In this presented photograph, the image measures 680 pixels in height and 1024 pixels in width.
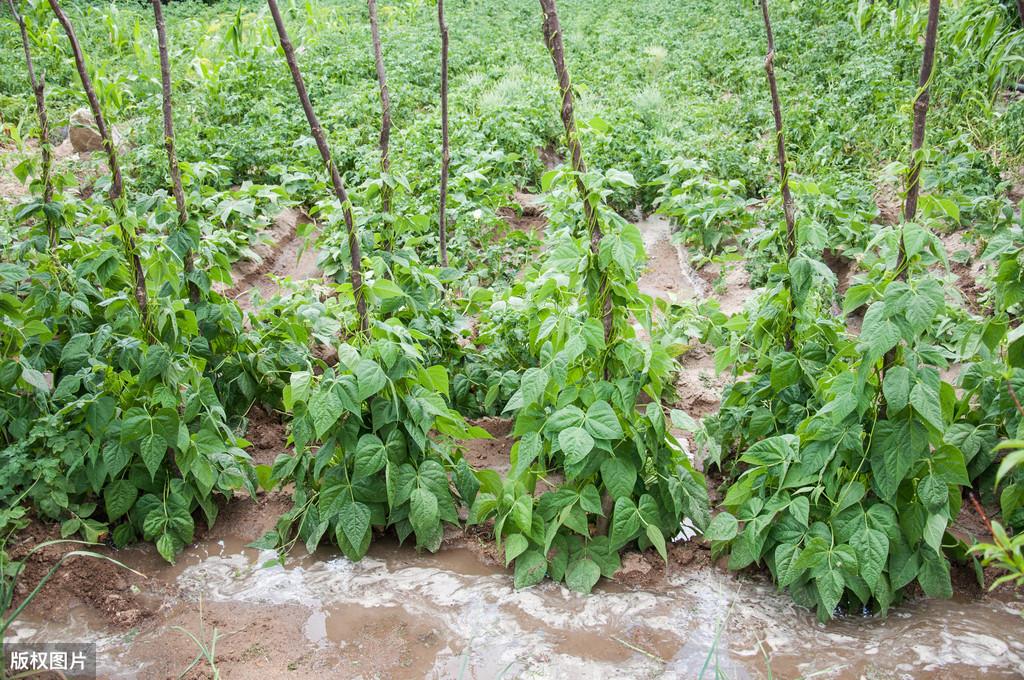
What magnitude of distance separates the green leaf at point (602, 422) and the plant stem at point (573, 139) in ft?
0.92

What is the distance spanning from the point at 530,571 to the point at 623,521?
40 centimetres

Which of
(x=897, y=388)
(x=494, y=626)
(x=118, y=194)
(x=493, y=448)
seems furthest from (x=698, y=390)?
(x=118, y=194)

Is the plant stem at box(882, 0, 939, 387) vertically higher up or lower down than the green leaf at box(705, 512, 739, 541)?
higher up

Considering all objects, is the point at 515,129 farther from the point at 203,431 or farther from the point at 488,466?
the point at 203,431

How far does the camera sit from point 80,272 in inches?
133

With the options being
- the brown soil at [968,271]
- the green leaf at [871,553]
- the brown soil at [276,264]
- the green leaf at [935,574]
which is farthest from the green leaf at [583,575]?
the brown soil at [276,264]

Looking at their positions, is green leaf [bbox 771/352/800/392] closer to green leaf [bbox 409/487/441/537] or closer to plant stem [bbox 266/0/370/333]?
green leaf [bbox 409/487/441/537]

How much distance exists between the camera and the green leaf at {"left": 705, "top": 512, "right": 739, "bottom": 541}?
3.04m

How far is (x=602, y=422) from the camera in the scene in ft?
9.70

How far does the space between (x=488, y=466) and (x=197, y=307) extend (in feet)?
5.11

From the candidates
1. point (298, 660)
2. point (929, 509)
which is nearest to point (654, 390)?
point (929, 509)

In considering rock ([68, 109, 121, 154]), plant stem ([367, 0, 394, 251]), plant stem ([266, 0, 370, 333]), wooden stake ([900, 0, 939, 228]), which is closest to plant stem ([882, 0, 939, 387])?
wooden stake ([900, 0, 939, 228])

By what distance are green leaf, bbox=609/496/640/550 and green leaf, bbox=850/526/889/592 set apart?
0.75 metres

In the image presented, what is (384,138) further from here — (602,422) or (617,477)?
(617,477)
